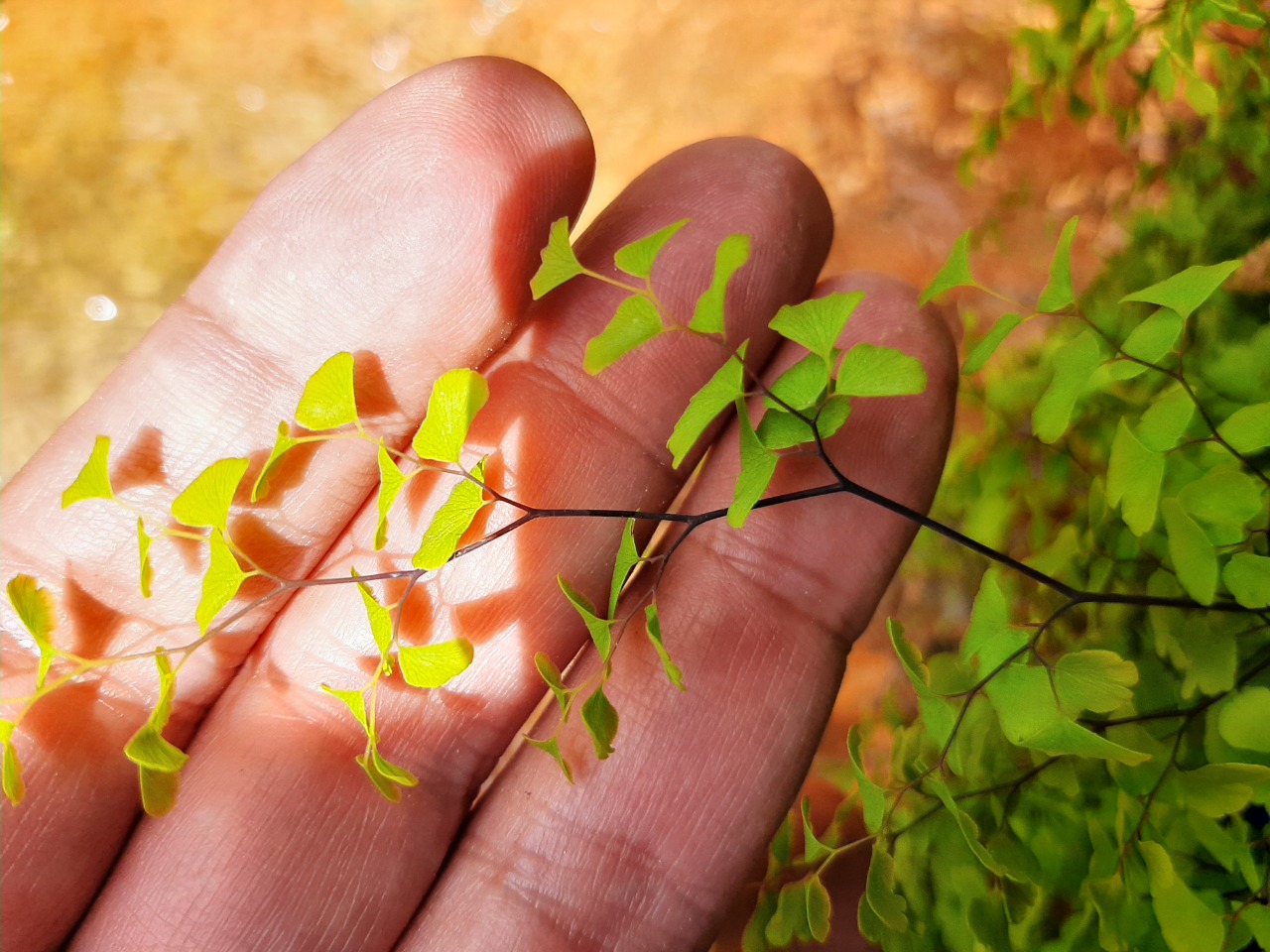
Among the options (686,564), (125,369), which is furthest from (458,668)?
(125,369)

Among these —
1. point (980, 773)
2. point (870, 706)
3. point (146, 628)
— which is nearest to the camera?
point (980, 773)

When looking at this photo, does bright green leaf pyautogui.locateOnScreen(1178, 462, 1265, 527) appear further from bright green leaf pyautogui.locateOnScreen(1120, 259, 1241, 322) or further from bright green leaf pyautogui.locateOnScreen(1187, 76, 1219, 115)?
bright green leaf pyautogui.locateOnScreen(1187, 76, 1219, 115)

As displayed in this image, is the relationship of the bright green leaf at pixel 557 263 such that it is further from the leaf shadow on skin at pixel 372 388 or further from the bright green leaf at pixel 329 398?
the leaf shadow on skin at pixel 372 388

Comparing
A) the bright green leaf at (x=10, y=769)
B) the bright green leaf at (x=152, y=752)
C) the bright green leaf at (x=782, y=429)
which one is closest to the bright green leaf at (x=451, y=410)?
the bright green leaf at (x=782, y=429)

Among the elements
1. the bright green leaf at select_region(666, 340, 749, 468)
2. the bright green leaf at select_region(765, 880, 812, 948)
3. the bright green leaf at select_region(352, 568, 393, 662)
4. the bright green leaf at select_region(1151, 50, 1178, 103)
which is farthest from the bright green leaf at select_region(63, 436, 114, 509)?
the bright green leaf at select_region(1151, 50, 1178, 103)

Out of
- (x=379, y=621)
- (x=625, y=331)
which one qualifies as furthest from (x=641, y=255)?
(x=379, y=621)

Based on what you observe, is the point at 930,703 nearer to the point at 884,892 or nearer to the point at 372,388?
the point at 884,892

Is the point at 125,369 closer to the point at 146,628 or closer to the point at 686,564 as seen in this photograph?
the point at 146,628
